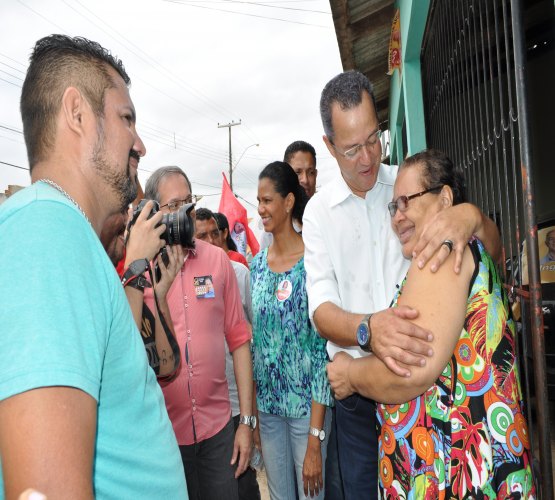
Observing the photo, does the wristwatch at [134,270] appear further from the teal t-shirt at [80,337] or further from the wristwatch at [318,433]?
the wristwatch at [318,433]

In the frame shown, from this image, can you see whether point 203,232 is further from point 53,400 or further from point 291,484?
point 53,400

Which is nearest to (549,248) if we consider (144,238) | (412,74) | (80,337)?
(412,74)

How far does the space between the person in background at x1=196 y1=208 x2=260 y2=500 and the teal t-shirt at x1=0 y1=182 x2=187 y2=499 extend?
1618 millimetres

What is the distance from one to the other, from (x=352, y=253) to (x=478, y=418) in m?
0.98

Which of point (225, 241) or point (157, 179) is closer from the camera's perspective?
point (157, 179)

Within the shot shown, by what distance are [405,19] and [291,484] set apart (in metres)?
3.85

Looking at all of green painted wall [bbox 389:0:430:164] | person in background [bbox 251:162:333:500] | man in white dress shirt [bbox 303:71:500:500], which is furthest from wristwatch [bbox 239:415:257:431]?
green painted wall [bbox 389:0:430:164]

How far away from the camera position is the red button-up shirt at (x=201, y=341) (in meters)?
2.21

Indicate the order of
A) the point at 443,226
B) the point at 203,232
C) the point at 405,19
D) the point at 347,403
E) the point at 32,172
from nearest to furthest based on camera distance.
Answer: the point at 32,172, the point at 443,226, the point at 347,403, the point at 203,232, the point at 405,19

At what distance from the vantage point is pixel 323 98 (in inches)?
83.6

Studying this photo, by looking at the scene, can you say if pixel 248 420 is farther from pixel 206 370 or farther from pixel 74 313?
pixel 74 313

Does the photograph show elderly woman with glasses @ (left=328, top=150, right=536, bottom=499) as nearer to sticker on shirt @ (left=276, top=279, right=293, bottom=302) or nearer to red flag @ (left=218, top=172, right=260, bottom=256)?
sticker on shirt @ (left=276, top=279, right=293, bottom=302)

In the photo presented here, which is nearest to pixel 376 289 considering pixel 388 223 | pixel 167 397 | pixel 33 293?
pixel 388 223

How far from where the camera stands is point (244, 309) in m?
3.25
